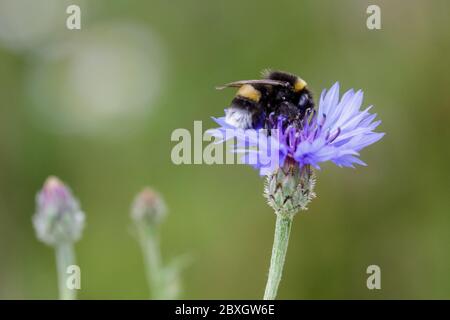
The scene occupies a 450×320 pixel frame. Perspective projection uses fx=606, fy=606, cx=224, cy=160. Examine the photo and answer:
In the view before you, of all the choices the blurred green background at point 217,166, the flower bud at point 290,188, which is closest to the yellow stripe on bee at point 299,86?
the flower bud at point 290,188

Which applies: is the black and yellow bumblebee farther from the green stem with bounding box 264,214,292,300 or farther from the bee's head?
the green stem with bounding box 264,214,292,300

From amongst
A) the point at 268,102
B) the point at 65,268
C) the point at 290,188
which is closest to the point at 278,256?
the point at 290,188

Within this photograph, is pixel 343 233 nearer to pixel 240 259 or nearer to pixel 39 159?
pixel 240 259

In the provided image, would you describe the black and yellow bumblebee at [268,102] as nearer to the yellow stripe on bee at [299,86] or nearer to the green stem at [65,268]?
the yellow stripe on bee at [299,86]

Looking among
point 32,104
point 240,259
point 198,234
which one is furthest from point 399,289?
point 32,104

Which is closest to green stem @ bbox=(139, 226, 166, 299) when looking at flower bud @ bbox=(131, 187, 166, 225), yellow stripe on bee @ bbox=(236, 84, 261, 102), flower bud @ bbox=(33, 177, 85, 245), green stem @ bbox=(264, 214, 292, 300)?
flower bud @ bbox=(131, 187, 166, 225)

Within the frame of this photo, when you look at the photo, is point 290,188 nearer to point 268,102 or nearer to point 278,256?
point 278,256
